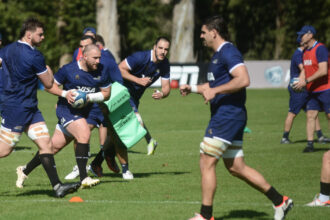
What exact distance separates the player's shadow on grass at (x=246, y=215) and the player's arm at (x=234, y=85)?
57.7 inches

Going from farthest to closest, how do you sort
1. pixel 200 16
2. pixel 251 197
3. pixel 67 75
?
1. pixel 200 16
2. pixel 67 75
3. pixel 251 197

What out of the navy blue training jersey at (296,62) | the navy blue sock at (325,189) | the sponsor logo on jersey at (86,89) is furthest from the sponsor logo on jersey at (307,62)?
the navy blue sock at (325,189)

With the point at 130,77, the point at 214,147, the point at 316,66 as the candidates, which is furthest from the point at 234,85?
the point at 316,66

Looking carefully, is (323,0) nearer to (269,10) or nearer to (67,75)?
(269,10)

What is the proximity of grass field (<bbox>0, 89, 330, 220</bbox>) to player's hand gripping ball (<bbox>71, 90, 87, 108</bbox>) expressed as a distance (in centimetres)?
120

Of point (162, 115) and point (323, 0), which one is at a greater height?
point (323, 0)

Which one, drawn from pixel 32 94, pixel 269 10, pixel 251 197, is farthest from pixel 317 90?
pixel 269 10

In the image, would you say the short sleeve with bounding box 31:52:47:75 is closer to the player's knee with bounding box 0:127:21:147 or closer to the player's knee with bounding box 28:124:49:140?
the player's knee with bounding box 28:124:49:140

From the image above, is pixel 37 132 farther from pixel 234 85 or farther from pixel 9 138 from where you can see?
pixel 234 85

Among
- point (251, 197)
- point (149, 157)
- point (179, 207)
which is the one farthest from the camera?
point (149, 157)

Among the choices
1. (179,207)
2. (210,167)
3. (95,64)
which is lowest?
(179,207)

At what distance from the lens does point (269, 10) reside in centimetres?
5838

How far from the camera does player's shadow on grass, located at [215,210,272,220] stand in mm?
7573

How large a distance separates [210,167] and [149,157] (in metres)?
6.67
